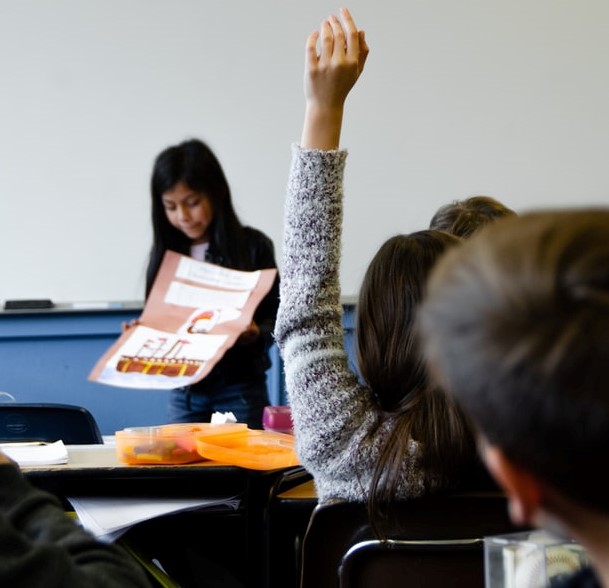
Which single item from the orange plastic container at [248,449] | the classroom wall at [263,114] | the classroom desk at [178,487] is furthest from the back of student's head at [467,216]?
the classroom wall at [263,114]

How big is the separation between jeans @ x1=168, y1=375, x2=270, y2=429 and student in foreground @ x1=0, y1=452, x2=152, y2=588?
5.54 feet

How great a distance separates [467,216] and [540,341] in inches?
58.2

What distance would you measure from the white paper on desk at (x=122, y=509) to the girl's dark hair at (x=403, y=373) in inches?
15.2

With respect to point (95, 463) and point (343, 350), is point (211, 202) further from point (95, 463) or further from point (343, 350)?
point (343, 350)

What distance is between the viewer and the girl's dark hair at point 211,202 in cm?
262

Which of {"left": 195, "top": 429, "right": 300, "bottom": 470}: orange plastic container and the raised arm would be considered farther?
{"left": 195, "top": 429, "right": 300, "bottom": 470}: orange plastic container

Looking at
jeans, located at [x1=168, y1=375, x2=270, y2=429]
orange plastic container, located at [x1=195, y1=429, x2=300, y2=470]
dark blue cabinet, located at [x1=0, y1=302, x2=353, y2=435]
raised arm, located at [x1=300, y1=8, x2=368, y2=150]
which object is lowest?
dark blue cabinet, located at [x1=0, y1=302, x2=353, y2=435]

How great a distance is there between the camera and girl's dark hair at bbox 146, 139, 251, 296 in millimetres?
2615

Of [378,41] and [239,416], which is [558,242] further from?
[378,41]

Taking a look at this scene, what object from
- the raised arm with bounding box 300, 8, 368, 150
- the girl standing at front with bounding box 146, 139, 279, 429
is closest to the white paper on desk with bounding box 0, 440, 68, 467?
the raised arm with bounding box 300, 8, 368, 150

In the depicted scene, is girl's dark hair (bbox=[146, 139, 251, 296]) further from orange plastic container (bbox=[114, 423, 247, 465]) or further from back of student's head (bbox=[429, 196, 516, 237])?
orange plastic container (bbox=[114, 423, 247, 465])

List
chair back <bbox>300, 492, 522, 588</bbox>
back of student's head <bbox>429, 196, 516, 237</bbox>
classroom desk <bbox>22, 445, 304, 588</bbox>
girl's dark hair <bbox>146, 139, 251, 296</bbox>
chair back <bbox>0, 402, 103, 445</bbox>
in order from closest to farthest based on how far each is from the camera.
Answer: chair back <bbox>300, 492, 522, 588</bbox>, classroom desk <bbox>22, 445, 304, 588</bbox>, back of student's head <bbox>429, 196, 516, 237</bbox>, chair back <bbox>0, 402, 103, 445</bbox>, girl's dark hair <bbox>146, 139, 251, 296</bbox>

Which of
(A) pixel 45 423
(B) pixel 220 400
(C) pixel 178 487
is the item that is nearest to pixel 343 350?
(C) pixel 178 487

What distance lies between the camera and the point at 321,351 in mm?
1222
